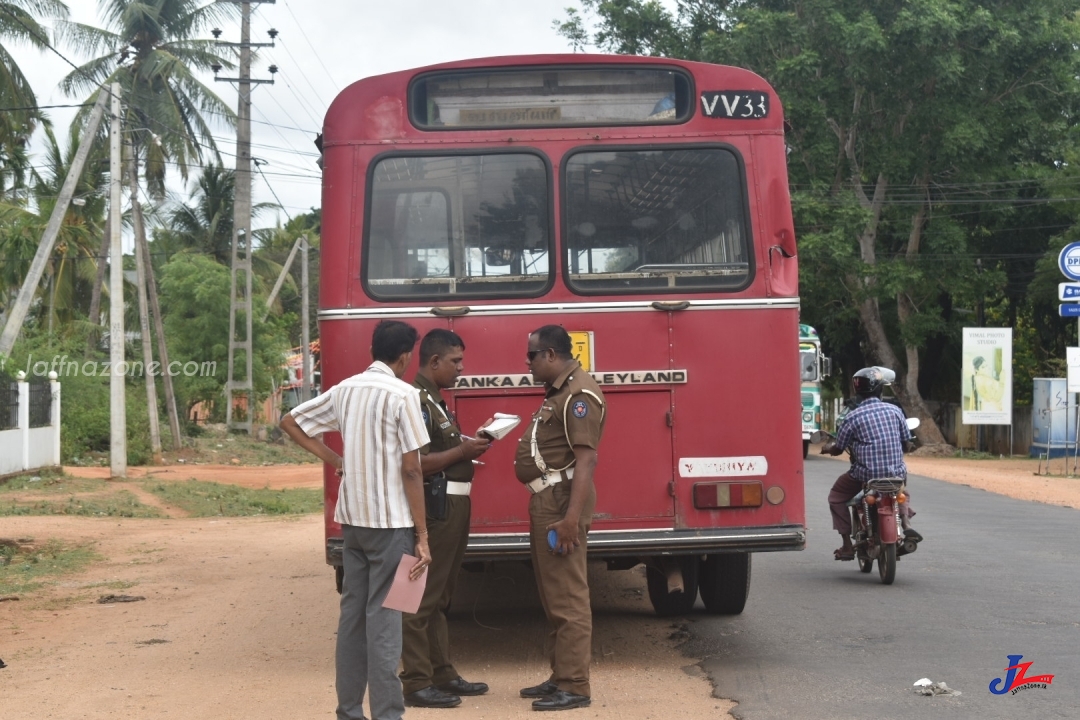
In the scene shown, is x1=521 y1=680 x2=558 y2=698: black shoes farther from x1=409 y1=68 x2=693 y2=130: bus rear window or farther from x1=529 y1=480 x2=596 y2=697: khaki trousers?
x1=409 y1=68 x2=693 y2=130: bus rear window

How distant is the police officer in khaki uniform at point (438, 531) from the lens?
644 centimetres

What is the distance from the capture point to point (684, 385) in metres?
Result: 7.32

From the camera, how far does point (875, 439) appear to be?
10.4 meters

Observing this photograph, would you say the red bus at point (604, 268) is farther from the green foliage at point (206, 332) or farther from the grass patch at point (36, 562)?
the green foliage at point (206, 332)

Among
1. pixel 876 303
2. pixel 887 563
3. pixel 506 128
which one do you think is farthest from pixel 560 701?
pixel 876 303

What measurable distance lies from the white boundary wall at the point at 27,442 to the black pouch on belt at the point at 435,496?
19.4 m

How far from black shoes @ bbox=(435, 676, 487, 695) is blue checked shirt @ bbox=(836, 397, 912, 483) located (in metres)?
4.67

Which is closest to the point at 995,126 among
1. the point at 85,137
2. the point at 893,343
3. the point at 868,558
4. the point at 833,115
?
the point at 833,115

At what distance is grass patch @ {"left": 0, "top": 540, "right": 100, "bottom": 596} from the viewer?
12.0m

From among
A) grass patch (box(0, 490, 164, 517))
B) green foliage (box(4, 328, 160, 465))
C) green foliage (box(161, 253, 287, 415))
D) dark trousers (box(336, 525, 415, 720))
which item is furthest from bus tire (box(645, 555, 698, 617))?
green foliage (box(161, 253, 287, 415))

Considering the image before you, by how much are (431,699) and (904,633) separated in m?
3.33

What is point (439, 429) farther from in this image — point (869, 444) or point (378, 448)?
point (869, 444)

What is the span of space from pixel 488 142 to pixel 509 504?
1.98m

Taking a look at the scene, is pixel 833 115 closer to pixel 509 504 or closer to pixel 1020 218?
pixel 1020 218
